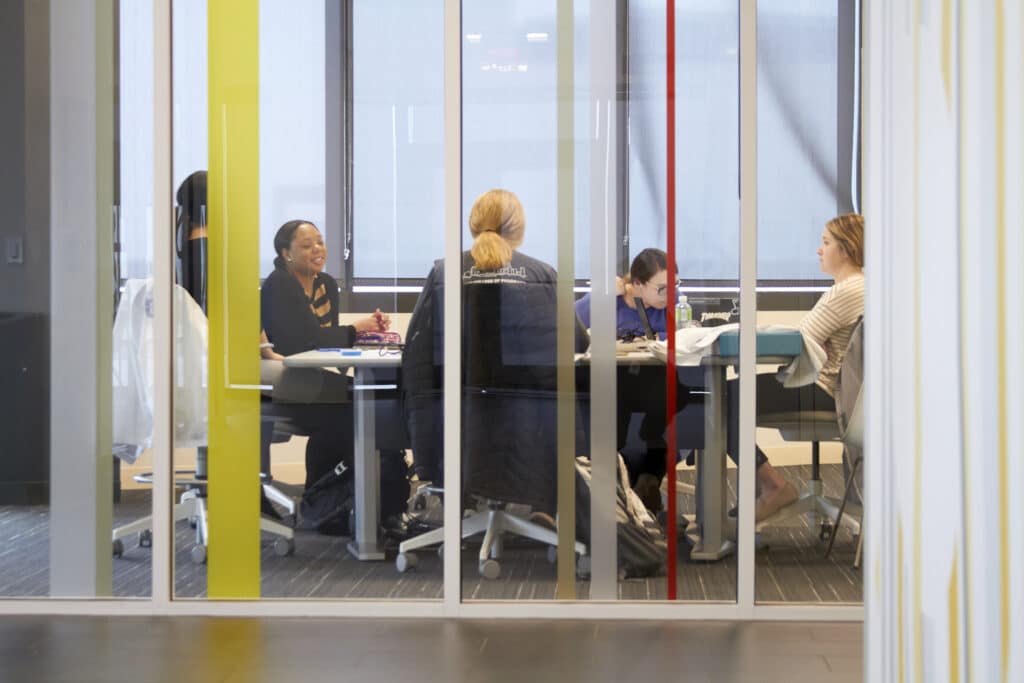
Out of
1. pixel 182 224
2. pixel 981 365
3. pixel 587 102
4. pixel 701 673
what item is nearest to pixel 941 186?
pixel 981 365

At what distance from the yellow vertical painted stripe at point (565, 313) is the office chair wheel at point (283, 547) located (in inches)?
36.3

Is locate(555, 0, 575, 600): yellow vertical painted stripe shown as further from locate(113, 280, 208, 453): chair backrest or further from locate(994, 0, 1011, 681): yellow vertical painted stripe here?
locate(994, 0, 1011, 681): yellow vertical painted stripe

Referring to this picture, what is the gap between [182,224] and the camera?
13.0 feet

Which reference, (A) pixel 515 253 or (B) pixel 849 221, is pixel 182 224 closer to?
(A) pixel 515 253

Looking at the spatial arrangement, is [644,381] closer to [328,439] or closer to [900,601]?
[328,439]

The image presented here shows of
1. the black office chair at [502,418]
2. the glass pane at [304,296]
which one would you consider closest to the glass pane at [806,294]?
the black office chair at [502,418]

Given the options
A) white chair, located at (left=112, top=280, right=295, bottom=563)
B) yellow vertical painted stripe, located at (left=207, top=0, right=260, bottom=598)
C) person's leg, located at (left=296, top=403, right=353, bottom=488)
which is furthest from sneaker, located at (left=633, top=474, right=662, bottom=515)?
white chair, located at (left=112, top=280, right=295, bottom=563)

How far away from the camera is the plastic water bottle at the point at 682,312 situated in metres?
3.88

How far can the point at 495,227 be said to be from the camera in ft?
12.8

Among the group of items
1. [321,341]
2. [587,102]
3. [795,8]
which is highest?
[795,8]

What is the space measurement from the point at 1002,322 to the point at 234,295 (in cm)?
288

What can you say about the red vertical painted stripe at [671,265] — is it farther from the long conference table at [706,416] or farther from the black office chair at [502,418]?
the black office chair at [502,418]

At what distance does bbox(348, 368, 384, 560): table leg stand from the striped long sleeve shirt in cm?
151

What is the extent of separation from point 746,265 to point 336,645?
182 cm
